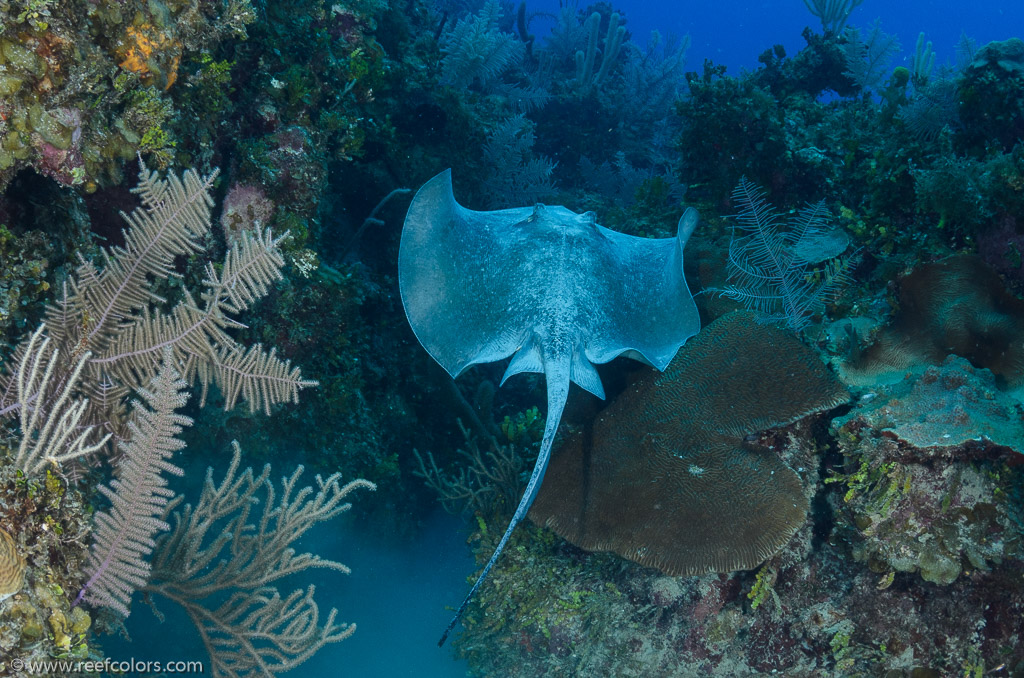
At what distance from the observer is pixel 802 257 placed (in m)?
4.25

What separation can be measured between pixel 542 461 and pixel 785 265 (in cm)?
283

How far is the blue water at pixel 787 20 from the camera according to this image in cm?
7419

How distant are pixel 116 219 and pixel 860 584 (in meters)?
5.61

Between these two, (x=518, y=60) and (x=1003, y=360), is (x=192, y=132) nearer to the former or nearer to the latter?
(x=1003, y=360)

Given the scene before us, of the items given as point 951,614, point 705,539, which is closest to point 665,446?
point 705,539

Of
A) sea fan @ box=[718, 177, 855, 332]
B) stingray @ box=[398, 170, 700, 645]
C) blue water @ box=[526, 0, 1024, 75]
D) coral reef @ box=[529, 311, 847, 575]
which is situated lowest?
coral reef @ box=[529, 311, 847, 575]

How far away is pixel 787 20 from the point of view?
8800cm

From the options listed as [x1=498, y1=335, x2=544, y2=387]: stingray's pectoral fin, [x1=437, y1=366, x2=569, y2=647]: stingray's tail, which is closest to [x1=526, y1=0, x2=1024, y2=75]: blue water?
[x1=498, y1=335, x2=544, y2=387]: stingray's pectoral fin

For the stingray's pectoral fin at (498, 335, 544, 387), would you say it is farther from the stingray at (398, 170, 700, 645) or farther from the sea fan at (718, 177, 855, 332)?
the sea fan at (718, 177, 855, 332)

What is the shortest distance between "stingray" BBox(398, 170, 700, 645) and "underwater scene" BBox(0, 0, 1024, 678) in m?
0.03

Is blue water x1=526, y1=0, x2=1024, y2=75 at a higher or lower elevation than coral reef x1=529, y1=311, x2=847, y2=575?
higher

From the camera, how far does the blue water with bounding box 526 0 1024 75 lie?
74188 mm

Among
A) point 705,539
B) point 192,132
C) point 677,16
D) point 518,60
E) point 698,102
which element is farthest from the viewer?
point 677,16

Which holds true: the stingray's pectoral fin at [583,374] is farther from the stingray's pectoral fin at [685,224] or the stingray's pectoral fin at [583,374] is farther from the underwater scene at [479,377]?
the stingray's pectoral fin at [685,224]
